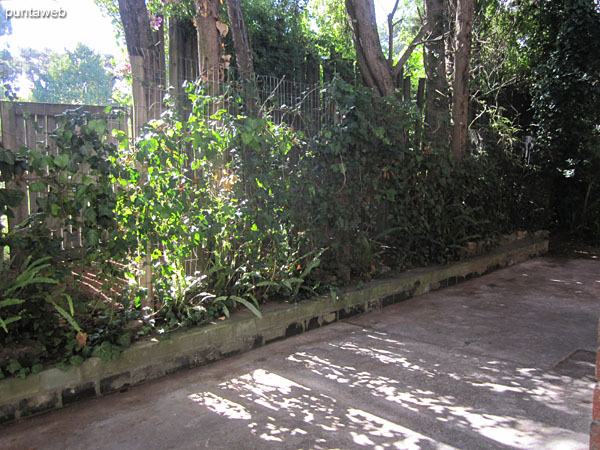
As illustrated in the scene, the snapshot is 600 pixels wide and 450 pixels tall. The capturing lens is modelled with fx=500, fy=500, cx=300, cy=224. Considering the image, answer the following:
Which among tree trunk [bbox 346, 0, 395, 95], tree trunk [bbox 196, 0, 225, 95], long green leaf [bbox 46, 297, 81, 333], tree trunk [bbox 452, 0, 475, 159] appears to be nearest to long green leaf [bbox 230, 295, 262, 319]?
long green leaf [bbox 46, 297, 81, 333]

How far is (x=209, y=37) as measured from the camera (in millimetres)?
5215

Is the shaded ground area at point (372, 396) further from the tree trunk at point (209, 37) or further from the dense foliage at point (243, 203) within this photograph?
the tree trunk at point (209, 37)

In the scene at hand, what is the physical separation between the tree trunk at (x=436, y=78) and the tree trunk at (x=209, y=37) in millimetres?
3200

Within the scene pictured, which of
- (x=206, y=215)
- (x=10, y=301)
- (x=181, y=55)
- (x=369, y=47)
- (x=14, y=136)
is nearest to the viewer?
(x=10, y=301)

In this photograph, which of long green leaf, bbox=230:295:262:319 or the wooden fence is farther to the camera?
long green leaf, bbox=230:295:262:319

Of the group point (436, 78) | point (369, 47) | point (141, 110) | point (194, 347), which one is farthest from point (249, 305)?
point (436, 78)

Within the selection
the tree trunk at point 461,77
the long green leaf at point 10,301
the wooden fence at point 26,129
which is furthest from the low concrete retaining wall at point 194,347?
the tree trunk at point 461,77

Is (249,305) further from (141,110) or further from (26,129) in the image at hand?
(26,129)

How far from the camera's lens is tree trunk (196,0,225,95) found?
511 centimetres

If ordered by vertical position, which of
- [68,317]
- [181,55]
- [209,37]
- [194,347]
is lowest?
[194,347]

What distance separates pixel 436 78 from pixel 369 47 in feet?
4.70

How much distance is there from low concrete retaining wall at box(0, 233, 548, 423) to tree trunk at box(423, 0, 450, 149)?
2.11m

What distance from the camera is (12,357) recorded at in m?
3.25

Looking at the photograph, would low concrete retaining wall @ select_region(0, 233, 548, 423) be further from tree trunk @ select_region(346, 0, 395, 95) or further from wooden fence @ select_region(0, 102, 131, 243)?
tree trunk @ select_region(346, 0, 395, 95)
